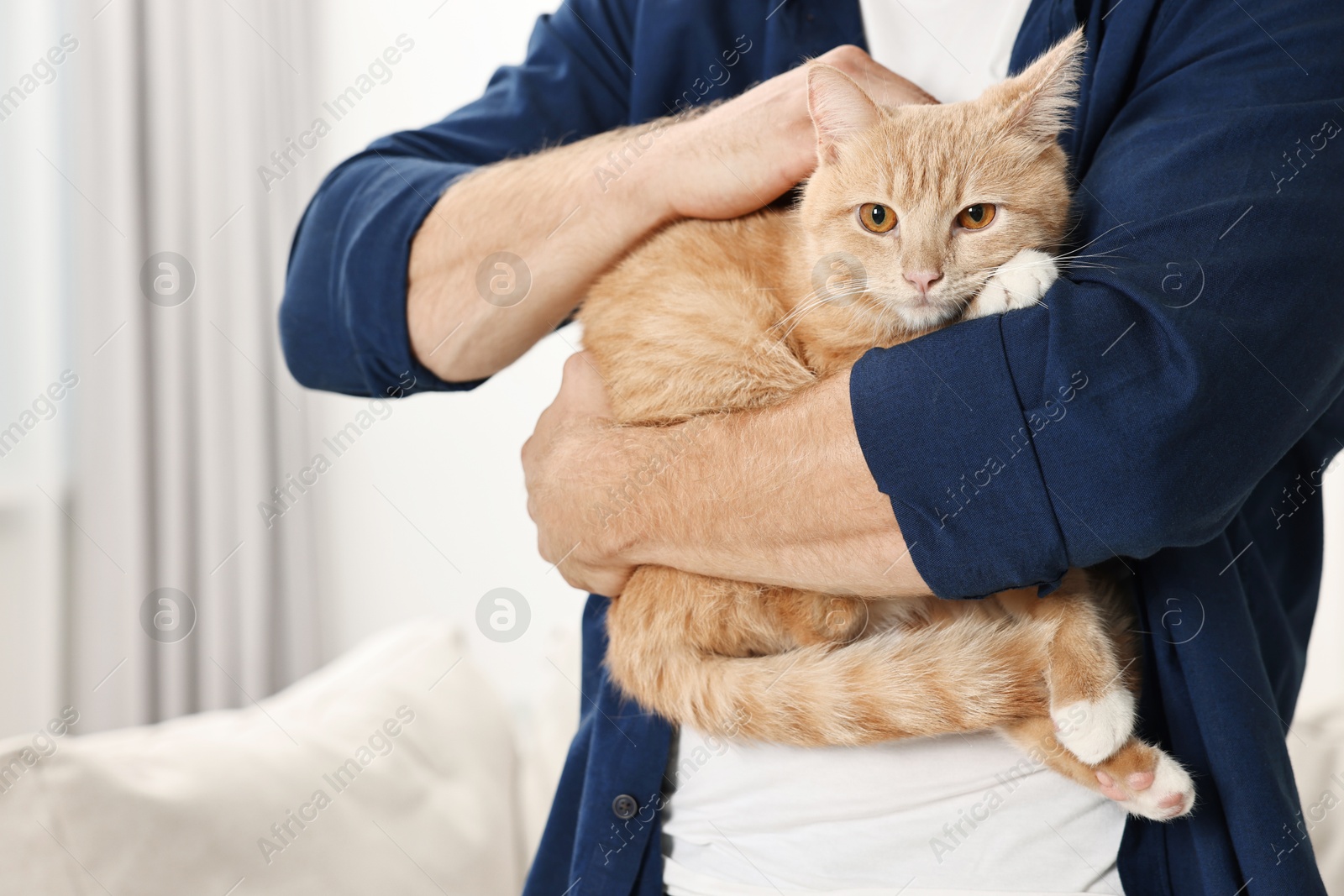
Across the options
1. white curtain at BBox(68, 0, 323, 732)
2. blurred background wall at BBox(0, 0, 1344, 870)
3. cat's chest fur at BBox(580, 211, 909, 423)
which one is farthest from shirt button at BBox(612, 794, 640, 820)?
white curtain at BBox(68, 0, 323, 732)

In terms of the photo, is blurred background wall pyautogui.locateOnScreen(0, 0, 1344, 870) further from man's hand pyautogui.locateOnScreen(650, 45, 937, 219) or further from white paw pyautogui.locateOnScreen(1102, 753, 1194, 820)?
white paw pyautogui.locateOnScreen(1102, 753, 1194, 820)

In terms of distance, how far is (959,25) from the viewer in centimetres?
131

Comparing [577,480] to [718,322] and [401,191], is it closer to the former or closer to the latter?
[718,322]

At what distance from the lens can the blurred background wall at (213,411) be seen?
8.02 ft

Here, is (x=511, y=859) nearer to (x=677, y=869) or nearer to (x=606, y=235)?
(x=677, y=869)

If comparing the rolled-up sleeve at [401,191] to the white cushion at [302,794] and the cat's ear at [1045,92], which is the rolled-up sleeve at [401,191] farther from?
the white cushion at [302,794]

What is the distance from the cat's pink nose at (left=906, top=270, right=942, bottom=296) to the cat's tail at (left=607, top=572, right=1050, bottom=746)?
395 millimetres

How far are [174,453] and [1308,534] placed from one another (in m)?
2.93

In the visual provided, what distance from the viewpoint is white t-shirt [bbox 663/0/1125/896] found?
1.00 m

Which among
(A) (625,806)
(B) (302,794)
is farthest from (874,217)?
(B) (302,794)

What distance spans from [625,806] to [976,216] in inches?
34.4

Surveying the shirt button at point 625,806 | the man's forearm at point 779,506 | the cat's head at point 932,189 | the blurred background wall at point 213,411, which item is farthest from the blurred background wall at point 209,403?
the cat's head at point 932,189

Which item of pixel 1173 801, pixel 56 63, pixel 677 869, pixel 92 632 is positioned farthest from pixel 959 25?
pixel 92 632

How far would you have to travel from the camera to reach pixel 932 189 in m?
1.14
